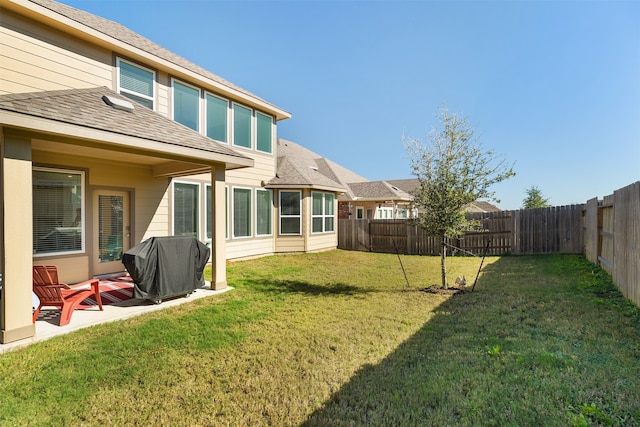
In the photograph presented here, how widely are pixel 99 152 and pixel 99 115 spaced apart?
1698 mm

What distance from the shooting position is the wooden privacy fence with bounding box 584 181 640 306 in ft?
16.0

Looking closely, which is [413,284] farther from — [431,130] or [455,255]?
[455,255]

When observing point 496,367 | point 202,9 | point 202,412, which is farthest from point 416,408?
point 202,9

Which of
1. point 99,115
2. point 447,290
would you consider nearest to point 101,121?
point 99,115

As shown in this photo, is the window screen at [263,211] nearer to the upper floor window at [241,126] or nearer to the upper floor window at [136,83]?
the upper floor window at [241,126]

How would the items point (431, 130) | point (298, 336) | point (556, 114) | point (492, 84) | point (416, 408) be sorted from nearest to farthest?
point (416, 408), point (298, 336), point (431, 130), point (492, 84), point (556, 114)

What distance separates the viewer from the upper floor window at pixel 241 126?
10.9 metres

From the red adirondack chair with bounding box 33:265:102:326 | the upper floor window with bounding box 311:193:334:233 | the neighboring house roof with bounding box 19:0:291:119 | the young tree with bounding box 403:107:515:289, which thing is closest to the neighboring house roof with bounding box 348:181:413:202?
the upper floor window with bounding box 311:193:334:233

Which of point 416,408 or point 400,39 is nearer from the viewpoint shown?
point 416,408

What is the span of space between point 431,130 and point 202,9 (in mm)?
9093

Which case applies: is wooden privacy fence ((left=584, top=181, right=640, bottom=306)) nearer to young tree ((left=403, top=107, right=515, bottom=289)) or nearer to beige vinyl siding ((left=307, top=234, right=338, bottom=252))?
young tree ((left=403, top=107, right=515, bottom=289))

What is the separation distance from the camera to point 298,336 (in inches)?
172

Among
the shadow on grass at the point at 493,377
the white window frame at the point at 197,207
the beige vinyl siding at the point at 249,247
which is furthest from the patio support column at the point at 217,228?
the shadow on grass at the point at 493,377

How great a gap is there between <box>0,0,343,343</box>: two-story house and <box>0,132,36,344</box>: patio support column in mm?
14
